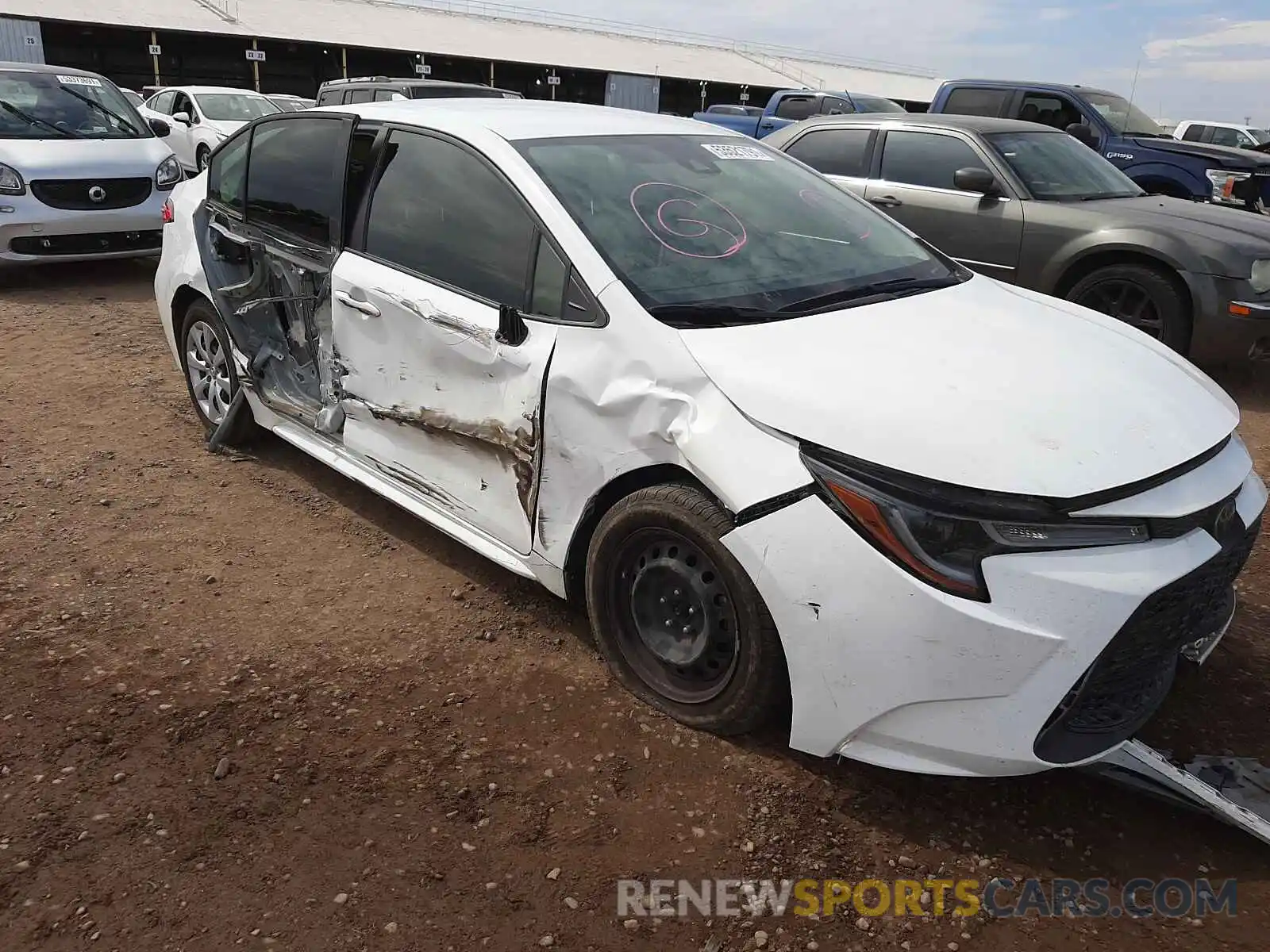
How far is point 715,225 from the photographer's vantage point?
10.6 feet

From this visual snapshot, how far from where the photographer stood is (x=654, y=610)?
2.87 metres

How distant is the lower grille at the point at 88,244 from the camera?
7973 mm

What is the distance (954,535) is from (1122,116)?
10.4m

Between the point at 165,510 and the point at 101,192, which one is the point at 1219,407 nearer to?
the point at 165,510

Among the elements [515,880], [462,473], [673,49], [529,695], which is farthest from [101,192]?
[673,49]

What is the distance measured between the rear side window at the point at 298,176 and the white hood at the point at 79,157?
4.75 metres

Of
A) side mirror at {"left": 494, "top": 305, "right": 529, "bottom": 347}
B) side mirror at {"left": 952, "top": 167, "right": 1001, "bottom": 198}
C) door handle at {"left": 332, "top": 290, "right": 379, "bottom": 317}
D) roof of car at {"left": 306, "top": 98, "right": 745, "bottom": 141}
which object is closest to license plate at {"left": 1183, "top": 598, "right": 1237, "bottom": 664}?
side mirror at {"left": 494, "top": 305, "right": 529, "bottom": 347}

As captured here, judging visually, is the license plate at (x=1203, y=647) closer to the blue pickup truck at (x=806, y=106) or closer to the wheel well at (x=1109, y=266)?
the wheel well at (x=1109, y=266)

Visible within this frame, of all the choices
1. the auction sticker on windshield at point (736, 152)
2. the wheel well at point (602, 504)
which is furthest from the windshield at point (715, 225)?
the wheel well at point (602, 504)

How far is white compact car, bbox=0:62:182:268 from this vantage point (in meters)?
7.90

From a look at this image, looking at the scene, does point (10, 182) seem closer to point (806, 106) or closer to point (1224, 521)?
point (1224, 521)

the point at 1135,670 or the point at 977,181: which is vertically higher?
the point at 977,181

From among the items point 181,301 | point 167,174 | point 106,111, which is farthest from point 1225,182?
point 106,111

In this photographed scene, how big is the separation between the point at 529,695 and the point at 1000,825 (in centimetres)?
142
